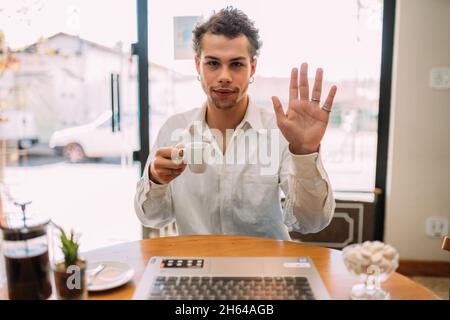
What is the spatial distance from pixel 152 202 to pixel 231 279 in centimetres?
58

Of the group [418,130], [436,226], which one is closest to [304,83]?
[418,130]

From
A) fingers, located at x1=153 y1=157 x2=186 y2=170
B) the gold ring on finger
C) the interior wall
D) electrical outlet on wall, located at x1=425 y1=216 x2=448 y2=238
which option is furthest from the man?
electrical outlet on wall, located at x1=425 y1=216 x2=448 y2=238

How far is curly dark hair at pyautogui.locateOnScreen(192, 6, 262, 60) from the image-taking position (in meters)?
1.29

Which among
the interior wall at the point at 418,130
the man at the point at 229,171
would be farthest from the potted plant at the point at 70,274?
the interior wall at the point at 418,130

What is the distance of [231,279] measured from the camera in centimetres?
69

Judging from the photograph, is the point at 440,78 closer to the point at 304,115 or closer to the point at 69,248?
the point at 304,115

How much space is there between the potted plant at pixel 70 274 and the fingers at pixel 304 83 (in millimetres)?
660

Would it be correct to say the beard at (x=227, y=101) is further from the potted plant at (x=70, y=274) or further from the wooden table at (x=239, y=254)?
the potted plant at (x=70, y=274)

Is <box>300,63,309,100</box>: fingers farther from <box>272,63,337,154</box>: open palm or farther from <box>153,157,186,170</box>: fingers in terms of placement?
<box>153,157,186,170</box>: fingers

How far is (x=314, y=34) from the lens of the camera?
2080mm

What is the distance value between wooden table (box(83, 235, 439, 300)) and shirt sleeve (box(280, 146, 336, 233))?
0.13 m

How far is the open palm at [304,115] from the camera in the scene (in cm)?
98
